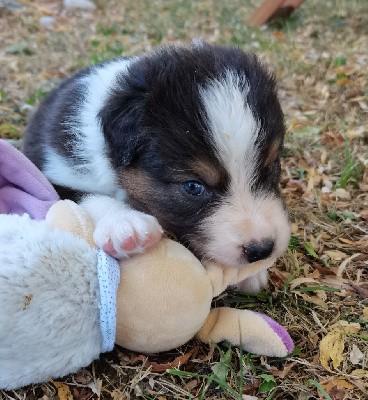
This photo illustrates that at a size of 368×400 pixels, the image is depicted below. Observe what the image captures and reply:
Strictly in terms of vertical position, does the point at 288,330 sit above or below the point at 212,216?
below

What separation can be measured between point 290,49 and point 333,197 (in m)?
3.63

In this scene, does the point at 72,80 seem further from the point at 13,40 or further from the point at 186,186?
the point at 13,40

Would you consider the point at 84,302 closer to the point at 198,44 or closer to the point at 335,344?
the point at 335,344

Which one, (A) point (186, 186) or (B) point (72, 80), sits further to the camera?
(B) point (72, 80)

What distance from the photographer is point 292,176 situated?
4.23 metres

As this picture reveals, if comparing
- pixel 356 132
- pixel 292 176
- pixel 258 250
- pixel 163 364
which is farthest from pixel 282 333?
pixel 356 132

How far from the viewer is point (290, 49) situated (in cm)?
699

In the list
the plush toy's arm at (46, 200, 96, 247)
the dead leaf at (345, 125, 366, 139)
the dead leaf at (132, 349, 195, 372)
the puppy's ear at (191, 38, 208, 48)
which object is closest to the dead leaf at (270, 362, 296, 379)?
the dead leaf at (132, 349, 195, 372)

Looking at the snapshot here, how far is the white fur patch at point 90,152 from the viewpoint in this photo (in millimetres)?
2918

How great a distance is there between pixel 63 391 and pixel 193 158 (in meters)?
1.12

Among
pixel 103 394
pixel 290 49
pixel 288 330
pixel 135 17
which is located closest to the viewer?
pixel 103 394

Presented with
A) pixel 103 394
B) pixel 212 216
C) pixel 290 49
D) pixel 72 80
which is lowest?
pixel 290 49

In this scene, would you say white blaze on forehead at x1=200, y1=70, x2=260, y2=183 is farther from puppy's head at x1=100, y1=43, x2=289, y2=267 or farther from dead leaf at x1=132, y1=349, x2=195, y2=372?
dead leaf at x1=132, y1=349, x2=195, y2=372

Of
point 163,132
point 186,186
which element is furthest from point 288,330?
point 163,132
